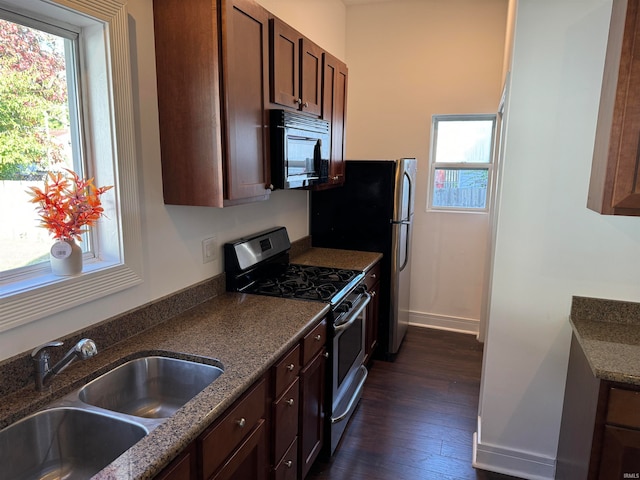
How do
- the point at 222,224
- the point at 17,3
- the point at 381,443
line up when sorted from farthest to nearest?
the point at 381,443
the point at 222,224
the point at 17,3

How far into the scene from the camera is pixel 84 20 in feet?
4.84

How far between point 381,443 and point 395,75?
10.1 feet

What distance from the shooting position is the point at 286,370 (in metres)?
1.69

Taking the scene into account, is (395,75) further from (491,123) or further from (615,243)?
(615,243)

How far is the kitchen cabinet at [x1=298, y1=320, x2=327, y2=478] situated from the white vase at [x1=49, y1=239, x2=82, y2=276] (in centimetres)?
93

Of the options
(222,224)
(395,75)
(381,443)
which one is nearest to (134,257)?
(222,224)

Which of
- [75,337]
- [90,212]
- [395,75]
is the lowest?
[75,337]

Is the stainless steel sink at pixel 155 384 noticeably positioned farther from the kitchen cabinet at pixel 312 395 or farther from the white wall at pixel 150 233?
the kitchen cabinet at pixel 312 395

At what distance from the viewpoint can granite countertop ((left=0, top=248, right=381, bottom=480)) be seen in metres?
1.04

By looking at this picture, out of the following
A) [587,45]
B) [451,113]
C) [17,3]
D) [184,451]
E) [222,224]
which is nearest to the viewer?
[184,451]

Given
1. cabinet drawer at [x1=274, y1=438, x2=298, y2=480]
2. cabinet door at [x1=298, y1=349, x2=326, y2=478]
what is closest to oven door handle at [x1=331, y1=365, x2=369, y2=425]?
cabinet door at [x1=298, y1=349, x2=326, y2=478]

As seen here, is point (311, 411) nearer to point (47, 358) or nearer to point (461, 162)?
point (47, 358)

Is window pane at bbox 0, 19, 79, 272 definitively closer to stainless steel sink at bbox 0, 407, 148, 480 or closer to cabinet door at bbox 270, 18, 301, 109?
stainless steel sink at bbox 0, 407, 148, 480

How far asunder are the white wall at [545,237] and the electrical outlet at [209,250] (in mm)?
1434
